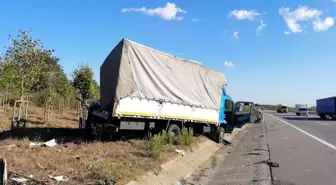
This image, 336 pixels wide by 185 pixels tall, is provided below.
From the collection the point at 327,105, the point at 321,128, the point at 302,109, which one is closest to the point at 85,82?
the point at 321,128

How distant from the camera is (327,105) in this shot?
49312 millimetres

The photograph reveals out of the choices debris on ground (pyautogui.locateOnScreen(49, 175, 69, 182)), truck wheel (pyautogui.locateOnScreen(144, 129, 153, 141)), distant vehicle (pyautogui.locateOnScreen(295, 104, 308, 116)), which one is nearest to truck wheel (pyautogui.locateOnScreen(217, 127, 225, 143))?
truck wheel (pyautogui.locateOnScreen(144, 129, 153, 141))

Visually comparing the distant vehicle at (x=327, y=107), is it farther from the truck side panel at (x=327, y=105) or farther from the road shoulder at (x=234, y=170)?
the road shoulder at (x=234, y=170)

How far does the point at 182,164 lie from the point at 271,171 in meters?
2.49

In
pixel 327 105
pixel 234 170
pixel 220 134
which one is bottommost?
pixel 234 170

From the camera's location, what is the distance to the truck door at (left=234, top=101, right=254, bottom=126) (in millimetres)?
19719

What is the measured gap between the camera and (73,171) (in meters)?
7.45

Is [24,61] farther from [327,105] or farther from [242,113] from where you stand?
[327,105]

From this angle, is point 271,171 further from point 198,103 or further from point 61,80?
point 61,80

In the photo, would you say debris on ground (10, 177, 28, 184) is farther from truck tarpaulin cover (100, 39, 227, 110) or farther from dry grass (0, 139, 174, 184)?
truck tarpaulin cover (100, 39, 227, 110)

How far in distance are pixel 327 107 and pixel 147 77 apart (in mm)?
43318

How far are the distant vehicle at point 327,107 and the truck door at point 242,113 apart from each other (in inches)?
1226

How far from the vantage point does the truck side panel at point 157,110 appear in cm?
1134

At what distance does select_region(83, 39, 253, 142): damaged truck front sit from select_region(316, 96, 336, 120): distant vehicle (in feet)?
122
